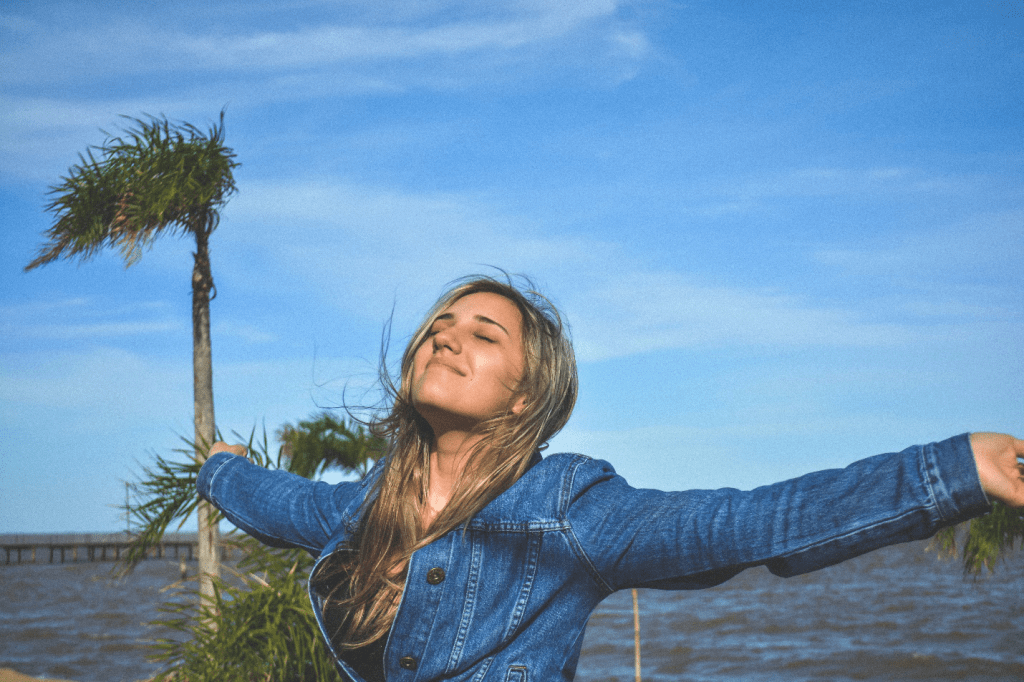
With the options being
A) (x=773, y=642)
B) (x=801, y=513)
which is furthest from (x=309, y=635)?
(x=773, y=642)

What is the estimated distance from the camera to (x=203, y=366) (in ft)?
21.0

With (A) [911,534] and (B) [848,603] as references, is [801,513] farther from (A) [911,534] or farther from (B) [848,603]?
(B) [848,603]

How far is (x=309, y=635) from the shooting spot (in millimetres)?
4855

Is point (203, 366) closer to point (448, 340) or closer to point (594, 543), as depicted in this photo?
point (448, 340)

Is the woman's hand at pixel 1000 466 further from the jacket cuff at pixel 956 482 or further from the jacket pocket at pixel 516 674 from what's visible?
the jacket pocket at pixel 516 674

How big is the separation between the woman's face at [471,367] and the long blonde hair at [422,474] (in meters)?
0.03

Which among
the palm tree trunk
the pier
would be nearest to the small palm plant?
the palm tree trunk

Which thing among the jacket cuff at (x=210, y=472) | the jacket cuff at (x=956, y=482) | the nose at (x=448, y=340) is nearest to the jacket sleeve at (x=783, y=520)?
the jacket cuff at (x=956, y=482)

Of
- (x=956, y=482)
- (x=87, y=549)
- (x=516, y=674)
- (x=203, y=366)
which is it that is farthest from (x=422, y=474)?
(x=87, y=549)

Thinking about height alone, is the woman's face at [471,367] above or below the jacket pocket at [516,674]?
above

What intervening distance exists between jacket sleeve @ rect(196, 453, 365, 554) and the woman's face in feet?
1.10

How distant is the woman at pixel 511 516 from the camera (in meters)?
1.22

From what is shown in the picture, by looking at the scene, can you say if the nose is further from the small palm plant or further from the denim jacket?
the small palm plant

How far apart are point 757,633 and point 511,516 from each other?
1770 cm
